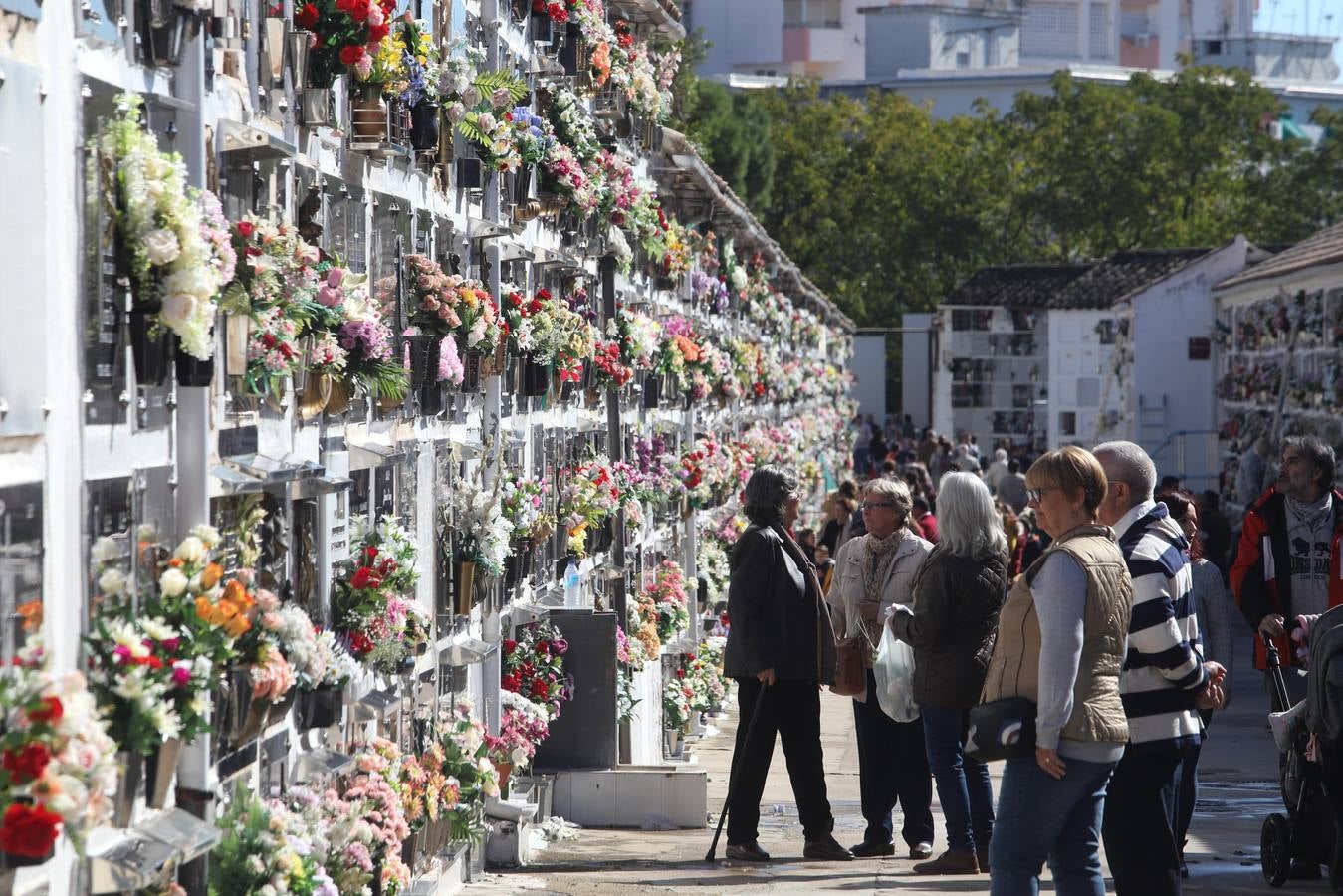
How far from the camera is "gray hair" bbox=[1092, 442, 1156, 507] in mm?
7094

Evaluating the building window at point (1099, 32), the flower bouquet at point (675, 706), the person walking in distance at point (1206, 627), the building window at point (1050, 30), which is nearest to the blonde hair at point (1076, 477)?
the person walking in distance at point (1206, 627)

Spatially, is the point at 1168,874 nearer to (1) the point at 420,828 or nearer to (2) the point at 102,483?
(1) the point at 420,828

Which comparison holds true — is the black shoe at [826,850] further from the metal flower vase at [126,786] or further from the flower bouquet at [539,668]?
the metal flower vase at [126,786]

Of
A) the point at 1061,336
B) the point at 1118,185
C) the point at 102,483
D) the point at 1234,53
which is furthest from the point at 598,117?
the point at 1234,53

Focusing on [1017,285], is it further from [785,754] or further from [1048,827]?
[1048,827]

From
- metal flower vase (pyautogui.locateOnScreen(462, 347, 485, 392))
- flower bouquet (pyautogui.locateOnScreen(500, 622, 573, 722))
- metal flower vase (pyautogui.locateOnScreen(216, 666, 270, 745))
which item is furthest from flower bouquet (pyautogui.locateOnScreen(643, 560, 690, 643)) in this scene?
metal flower vase (pyautogui.locateOnScreen(216, 666, 270, 745))

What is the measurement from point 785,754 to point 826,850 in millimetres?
511

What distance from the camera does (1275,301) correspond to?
91.8 feet

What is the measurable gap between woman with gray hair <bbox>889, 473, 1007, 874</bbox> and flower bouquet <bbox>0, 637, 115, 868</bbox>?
4.97 metres

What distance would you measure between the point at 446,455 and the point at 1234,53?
84188 mm

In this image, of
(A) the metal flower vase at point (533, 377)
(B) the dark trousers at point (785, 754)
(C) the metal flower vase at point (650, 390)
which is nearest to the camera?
(B) the dark trousers at point (785, 754)

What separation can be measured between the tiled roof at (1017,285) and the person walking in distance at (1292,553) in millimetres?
34321

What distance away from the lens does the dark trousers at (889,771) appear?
957 cm

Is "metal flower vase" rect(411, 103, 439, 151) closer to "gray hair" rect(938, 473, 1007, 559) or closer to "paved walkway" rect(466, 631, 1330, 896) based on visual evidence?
"gray hair" rect(938, 473, 1007, 559)
